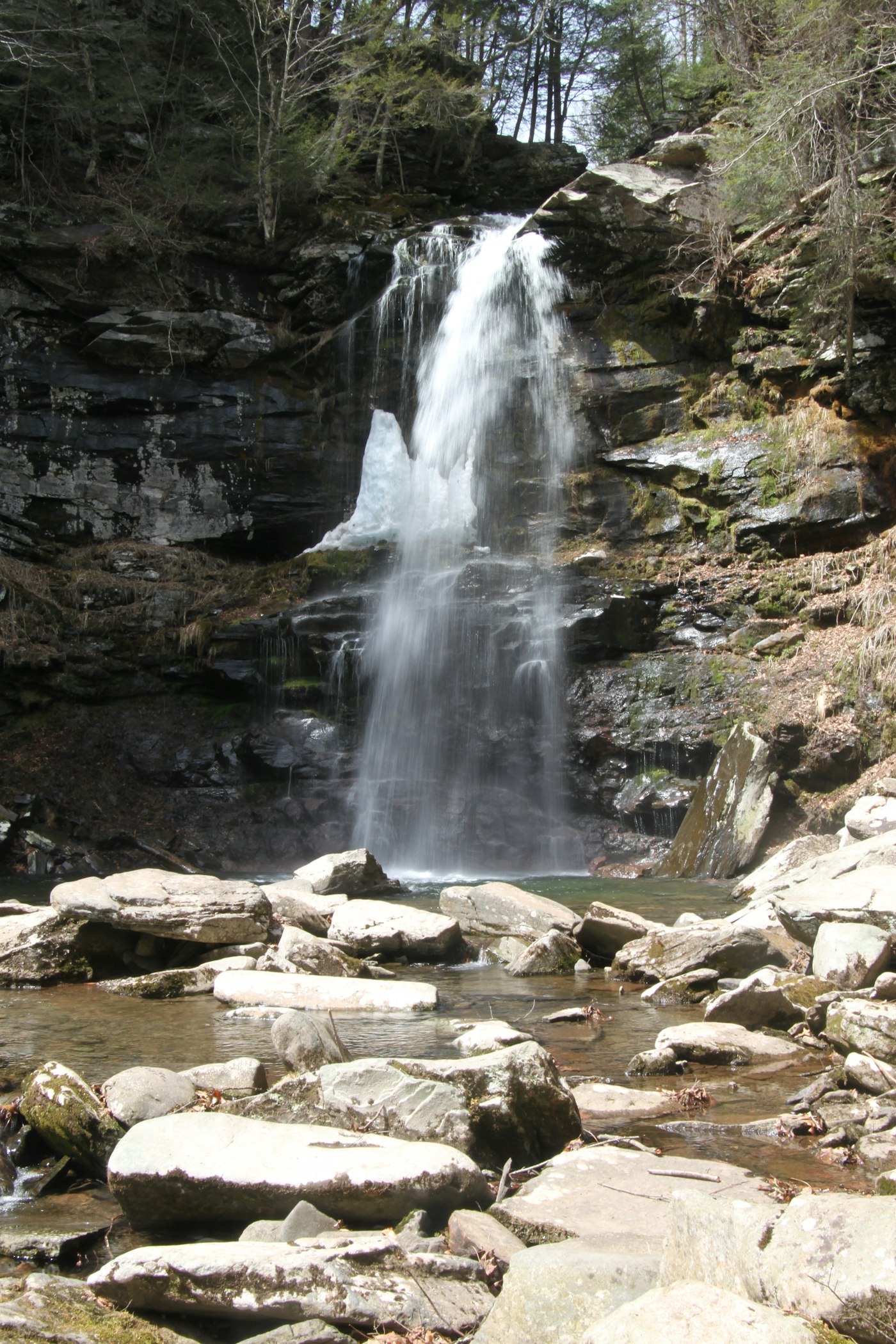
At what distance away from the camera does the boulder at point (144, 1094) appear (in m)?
3.36

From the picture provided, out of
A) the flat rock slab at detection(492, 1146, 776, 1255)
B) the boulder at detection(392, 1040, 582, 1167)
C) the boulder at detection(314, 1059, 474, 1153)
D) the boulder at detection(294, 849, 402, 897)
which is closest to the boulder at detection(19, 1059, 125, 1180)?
the boulder at detection(314, 1059, 474, 1153)

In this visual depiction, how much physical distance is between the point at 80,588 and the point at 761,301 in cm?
1152

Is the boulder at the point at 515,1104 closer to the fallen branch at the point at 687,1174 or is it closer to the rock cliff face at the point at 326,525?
the fallen branch at the point at 687,1174

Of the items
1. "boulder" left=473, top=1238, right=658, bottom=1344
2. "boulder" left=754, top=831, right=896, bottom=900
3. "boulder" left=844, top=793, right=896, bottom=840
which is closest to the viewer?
"boulder" left=473, top=1238, right=658, bottom=1344

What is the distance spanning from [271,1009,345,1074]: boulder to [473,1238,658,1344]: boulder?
1760 mm

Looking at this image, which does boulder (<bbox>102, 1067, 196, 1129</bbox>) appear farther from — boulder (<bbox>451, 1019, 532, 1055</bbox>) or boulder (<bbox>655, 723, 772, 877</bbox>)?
boulder (<bbox>655, 723, 772, 877</bbox>)

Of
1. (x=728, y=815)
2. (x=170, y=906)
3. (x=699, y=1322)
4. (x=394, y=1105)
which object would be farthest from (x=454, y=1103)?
(x=728, y=815)

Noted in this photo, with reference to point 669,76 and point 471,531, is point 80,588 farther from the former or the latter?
point 669,76

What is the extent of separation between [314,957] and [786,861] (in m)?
4.72

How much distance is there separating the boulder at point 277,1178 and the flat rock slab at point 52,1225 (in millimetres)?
133

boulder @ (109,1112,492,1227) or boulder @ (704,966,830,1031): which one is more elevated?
boulder @ (109,1112,492,1227)

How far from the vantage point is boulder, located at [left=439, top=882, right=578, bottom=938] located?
23.5 ft

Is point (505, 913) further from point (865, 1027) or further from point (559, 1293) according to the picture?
point (559, 1293)

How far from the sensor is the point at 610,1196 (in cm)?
278
